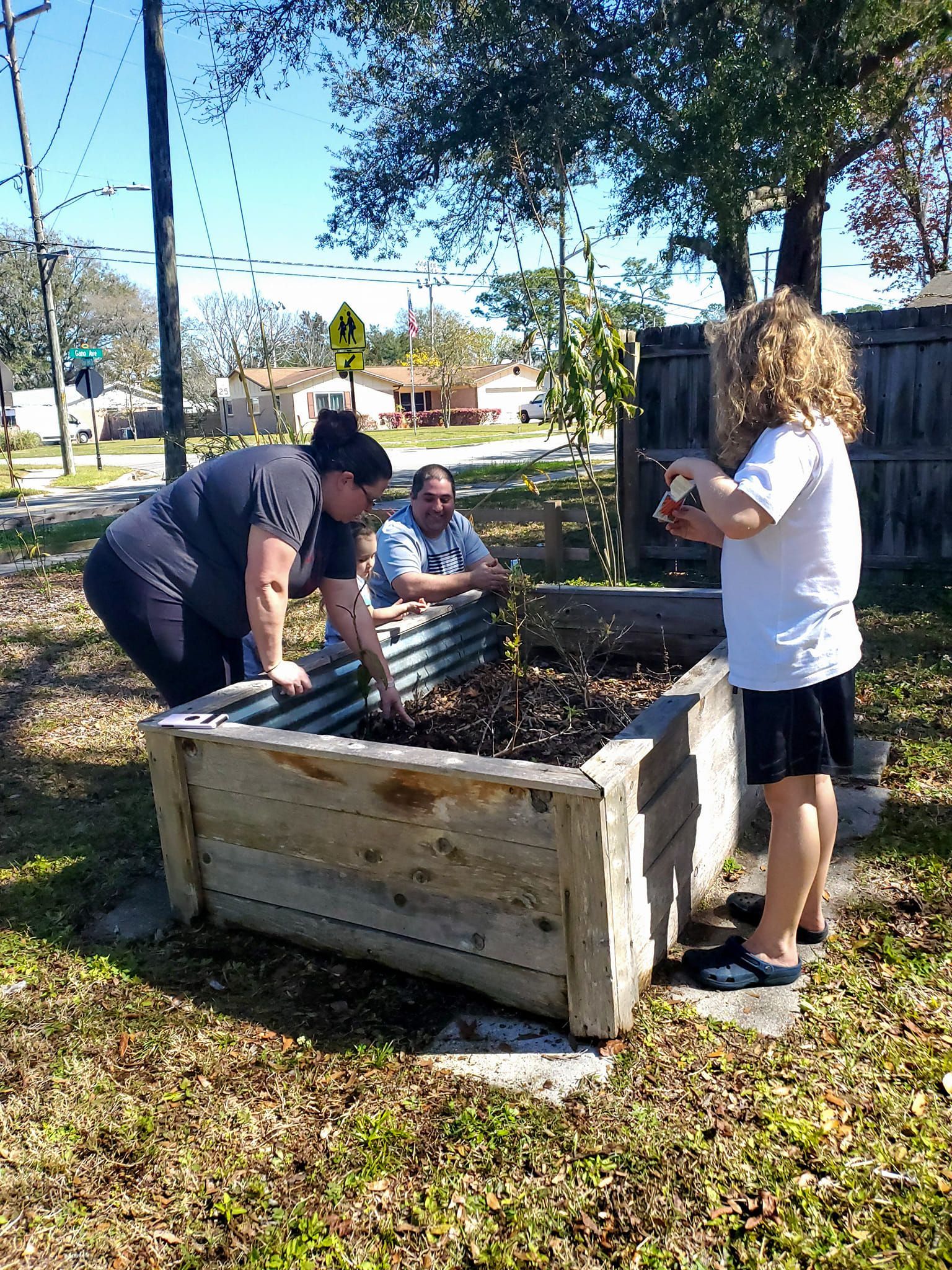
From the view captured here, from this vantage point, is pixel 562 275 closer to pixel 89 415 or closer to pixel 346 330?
pixel 346 330

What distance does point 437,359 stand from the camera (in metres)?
61.4

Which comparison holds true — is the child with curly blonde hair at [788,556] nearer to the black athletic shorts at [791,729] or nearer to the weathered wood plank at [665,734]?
the black athletic shorts at [791,729]

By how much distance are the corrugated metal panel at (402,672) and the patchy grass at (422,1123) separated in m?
0.71

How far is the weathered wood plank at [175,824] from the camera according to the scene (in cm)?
284

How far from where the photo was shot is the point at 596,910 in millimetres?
2180

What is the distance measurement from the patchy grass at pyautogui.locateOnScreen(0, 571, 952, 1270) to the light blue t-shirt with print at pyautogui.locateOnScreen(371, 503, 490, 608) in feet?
5.65

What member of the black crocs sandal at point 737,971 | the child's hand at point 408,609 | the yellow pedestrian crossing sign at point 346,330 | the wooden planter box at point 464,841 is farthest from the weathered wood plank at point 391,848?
the yellow pedestrian crossing sign at point 346,330

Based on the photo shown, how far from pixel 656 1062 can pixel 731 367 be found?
64.9 inches

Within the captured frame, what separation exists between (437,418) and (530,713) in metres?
57.9

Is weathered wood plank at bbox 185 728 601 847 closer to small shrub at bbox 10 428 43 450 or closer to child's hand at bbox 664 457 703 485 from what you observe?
child's hand at bbox 664 457 703 485

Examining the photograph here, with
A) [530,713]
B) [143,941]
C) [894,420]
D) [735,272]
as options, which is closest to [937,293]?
[735,272]

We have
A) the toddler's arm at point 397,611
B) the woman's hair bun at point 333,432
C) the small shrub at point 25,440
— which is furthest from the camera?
the small shrub at point 25,440

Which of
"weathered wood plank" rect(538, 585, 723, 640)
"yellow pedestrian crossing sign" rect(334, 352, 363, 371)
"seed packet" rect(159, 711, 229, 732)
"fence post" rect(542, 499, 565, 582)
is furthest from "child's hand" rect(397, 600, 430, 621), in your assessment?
"yellow pedestrian crossing sign" rect(334, 352, 363, 371)

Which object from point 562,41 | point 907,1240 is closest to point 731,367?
point 907,1240
